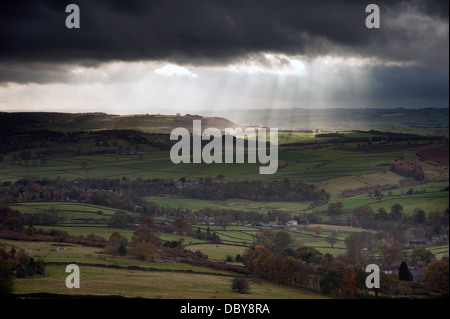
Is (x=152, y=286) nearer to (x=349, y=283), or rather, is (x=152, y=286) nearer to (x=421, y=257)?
(x=349, y=283)

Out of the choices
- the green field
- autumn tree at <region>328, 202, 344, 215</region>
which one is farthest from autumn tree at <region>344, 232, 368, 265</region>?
the green field

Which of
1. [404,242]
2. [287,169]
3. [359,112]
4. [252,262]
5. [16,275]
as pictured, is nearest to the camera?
[16,275]

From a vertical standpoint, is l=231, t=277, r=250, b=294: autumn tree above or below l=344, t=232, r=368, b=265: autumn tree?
below

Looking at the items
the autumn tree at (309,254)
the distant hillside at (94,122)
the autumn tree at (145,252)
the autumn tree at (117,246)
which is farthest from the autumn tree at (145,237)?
the distant hillside at (94,122)

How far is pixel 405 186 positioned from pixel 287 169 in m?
15.3

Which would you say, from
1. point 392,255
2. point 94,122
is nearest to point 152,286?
point 392,255

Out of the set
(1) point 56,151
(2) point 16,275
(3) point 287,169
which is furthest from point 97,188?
(2) point 16,275

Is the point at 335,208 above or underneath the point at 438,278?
above

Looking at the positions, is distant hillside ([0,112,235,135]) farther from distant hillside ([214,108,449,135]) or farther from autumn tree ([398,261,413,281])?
autumn tree ([398,261,413,281])

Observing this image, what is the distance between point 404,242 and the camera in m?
45.2

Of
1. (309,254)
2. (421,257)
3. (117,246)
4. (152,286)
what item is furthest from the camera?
(421,257)

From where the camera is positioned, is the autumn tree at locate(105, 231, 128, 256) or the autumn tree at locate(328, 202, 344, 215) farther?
the autumn tree at locate(328, 202, 344, 215)
